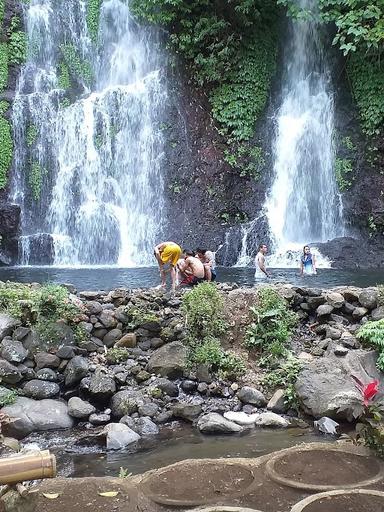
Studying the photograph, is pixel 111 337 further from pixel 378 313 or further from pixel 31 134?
pixel 31 134

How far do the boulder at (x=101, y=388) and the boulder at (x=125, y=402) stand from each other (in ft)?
0.29

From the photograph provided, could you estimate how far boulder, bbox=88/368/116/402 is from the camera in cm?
659

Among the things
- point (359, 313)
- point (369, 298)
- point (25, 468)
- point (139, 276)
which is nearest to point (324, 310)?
point (359, 313)

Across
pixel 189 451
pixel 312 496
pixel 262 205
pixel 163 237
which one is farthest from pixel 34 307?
pixel 262 205

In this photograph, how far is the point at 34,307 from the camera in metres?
7.23

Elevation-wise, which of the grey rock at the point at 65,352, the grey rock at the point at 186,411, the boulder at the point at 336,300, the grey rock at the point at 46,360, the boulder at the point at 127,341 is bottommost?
the grey rock at the point at 186,411

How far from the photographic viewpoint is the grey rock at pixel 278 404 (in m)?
6.68

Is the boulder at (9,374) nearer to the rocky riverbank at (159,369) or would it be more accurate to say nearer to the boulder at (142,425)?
the rocky riverbank at (159,369)

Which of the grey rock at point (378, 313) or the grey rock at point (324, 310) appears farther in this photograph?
the grey rock at point (324, 310)

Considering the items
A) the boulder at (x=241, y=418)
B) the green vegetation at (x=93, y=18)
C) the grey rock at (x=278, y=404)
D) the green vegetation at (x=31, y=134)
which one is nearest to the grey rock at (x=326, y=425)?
the grey rock at (x=278, y=404)

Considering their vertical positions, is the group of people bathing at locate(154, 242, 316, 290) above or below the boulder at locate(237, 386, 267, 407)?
above

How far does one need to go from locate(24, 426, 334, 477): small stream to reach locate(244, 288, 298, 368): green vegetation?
1409 millimetres

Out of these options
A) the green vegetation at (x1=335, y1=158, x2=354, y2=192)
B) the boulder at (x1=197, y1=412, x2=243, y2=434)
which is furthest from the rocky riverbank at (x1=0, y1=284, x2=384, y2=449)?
the green vegetation at (x1=335, y1=158, x2=354, y2=192)

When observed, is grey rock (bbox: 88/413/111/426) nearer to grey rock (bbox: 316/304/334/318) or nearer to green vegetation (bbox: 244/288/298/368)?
green vegetation (bbox: 244/288/298/368)
